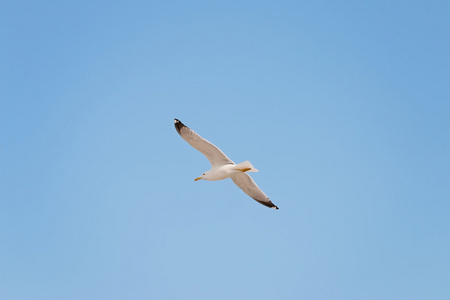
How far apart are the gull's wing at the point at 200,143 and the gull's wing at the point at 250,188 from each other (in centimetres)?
79

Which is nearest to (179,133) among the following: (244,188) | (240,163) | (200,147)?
(200,147)

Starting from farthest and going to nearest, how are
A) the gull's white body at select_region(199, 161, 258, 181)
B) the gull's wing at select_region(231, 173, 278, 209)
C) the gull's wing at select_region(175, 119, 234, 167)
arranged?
the gull's wing at select_region(231, 173, 278, 209) → the gull's white body at select_region(199, 161, 258, 181) → the gull's wing at select_region(175, 119, 234, 167)

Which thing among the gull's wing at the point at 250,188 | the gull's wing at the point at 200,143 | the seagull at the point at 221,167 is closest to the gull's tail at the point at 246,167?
the seagull at the point at 221,167

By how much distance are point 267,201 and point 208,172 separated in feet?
5.77

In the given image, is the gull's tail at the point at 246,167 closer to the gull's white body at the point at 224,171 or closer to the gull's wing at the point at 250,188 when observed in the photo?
the gull's white body at the point at 224,171

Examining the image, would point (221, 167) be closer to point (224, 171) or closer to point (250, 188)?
point (224, 171)

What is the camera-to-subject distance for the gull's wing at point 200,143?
1234 centimetres

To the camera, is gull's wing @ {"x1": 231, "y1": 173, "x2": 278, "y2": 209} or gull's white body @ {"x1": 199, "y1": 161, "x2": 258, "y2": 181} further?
gull's wing @ {"x1": 231, "y1": 173, "x2": 278, "y2": 209}

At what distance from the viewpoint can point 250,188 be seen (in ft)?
45.1

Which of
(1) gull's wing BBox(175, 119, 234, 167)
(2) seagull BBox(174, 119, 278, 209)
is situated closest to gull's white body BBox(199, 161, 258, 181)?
(2) seagull BBox(174, 119, 278, 209)

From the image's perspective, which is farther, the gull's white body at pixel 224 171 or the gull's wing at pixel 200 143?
the gull's white body at pixel 224 171

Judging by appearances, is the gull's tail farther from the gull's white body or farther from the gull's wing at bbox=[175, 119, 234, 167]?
the gull's wing at bbox=[175, 119, 234, 167]

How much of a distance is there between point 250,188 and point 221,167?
1.23 m

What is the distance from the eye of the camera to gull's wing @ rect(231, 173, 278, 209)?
44.1 ft
